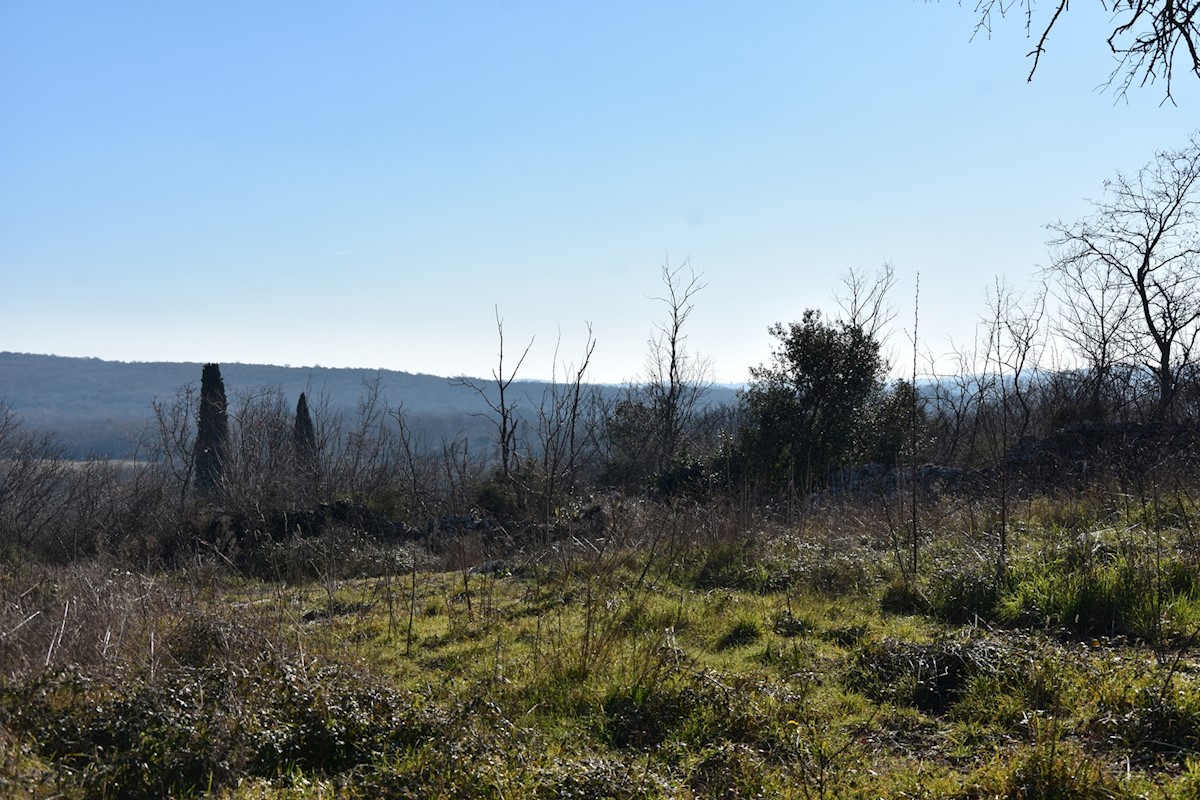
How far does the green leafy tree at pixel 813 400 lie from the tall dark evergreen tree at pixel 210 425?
57.0 ft

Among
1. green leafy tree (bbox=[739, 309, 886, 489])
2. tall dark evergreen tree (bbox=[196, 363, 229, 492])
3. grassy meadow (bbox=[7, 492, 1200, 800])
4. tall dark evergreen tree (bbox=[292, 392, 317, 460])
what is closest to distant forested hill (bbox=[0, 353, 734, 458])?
tall dark evergreen tree (bbox=[292, 392, 317, 460])

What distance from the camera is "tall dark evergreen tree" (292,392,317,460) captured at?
2575 cm

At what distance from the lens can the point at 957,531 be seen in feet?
28.4

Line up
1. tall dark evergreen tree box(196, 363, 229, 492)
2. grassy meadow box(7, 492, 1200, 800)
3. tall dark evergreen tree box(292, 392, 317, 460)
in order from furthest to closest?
tall dark evergreen tree box(196, 363, 229, 492), tall dark evergreen tree box(292, 392, 317, 460), grassy meadow box(7, 492, 1200, 800)

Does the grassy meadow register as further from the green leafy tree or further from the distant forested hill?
the distant forested hill

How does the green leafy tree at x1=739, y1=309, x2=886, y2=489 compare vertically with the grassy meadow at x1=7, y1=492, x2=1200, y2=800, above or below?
above

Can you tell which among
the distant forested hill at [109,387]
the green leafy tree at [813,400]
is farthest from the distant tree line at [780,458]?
the distant forested hill at [109,387]

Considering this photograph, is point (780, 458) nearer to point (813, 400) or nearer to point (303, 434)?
point (813, 400)

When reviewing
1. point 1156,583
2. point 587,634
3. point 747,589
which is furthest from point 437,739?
point 1156,583

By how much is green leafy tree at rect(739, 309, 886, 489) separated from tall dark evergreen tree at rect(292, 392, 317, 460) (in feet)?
46.8

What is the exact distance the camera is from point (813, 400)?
717 inches

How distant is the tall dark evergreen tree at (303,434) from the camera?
25.8 m

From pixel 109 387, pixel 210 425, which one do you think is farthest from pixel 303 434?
pixel 109 387

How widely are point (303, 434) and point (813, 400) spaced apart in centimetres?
1777
